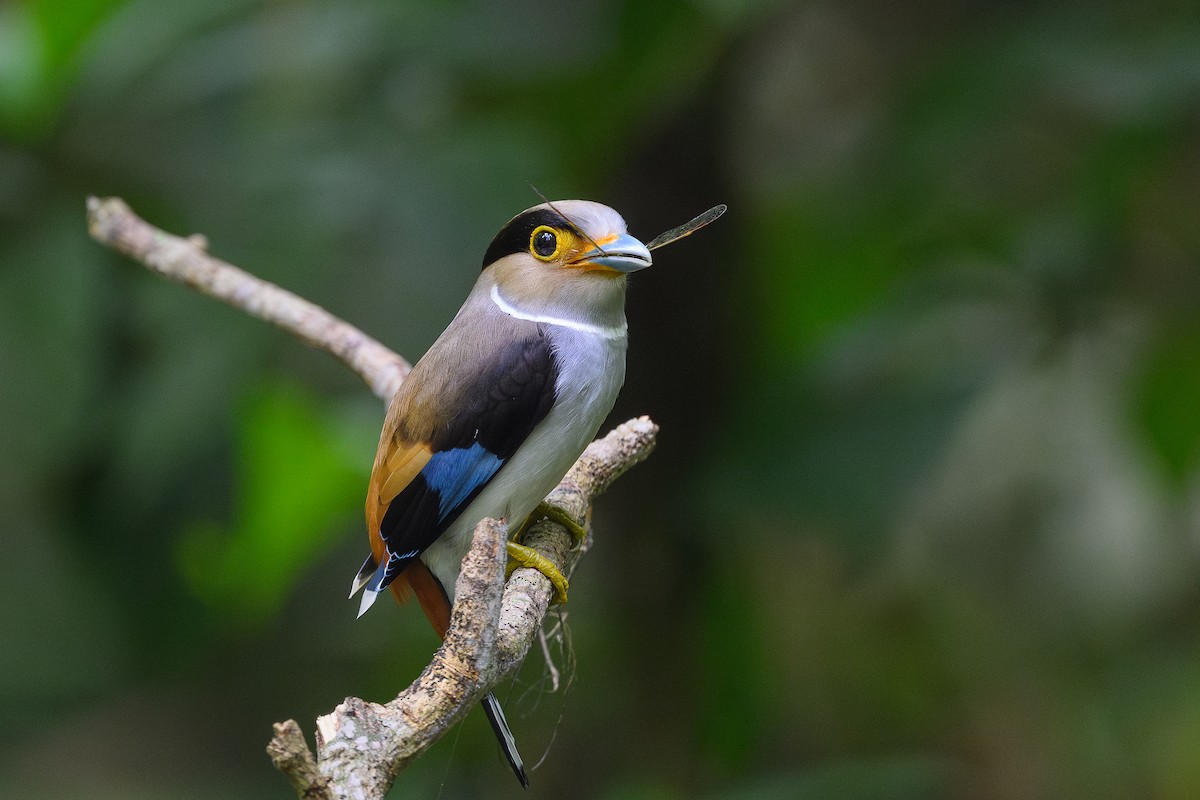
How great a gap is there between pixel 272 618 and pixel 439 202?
1482 millimetres

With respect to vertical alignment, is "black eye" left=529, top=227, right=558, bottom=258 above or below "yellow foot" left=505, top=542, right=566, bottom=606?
above

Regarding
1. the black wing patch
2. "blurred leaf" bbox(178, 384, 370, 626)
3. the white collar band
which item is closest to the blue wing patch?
the black wing patch

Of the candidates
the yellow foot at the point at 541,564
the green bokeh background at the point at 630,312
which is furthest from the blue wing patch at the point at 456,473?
the green bokeh background at the point at 630,312

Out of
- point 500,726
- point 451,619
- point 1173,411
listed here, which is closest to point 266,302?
point 500,726

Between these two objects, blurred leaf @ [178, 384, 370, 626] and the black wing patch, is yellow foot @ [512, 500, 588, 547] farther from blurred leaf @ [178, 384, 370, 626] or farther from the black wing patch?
blurred leaf @ [178, 384, 370, 626]

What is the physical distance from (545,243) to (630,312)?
127 centimetres

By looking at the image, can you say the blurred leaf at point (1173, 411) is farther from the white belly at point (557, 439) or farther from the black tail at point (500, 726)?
the black tail at point (500, 726)

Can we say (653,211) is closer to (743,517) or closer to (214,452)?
(743,517)

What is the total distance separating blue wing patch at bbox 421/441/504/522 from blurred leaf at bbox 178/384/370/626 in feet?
3.67

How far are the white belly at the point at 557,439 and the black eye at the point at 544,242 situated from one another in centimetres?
14

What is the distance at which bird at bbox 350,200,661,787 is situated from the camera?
208 cm

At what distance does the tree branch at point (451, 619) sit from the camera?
1.28 meters

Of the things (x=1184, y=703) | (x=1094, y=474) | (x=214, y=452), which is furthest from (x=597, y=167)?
(x=1184, y=703)

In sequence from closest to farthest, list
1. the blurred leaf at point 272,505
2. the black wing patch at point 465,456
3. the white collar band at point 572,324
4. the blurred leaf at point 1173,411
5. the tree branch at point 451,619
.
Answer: the tree branch at point 451,619
the black wing patch at point 465,456
the white collar band at point 572,324
the blurred leaf at point 1173,411
the blurred leaf at point 272,505
